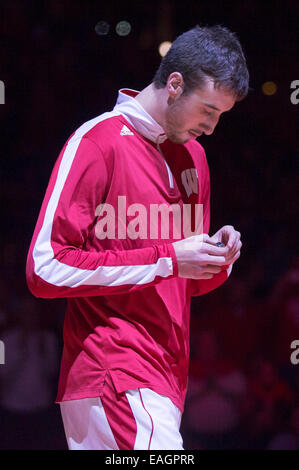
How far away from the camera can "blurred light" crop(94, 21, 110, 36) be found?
328 centimetres

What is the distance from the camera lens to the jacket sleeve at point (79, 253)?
1546 mm

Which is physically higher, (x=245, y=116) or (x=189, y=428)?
(x=245, y=116)

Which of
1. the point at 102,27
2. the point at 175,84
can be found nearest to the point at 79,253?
the point at 175,84

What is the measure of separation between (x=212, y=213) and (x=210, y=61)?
1.85 meters

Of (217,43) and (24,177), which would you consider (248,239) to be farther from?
(217,43)

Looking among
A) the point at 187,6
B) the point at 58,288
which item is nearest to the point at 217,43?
the point at 58,288

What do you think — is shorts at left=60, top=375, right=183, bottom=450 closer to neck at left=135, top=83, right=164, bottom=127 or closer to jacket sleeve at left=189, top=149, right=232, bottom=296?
jacket sleeve at left=189, top=149, right=232, bottom=296

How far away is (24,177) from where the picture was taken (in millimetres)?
3338

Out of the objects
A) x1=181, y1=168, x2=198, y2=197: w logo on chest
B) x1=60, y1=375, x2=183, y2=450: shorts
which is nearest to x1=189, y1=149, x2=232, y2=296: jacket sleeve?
x1=181, y1=168, x2=198, y2=197: w logo on chest

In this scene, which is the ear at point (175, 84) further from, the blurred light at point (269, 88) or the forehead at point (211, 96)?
the blurred light at point (269, 88)

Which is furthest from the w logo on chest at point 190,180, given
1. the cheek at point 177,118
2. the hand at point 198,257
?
the hand at point 198,257

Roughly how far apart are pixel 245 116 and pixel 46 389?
1.72 meters

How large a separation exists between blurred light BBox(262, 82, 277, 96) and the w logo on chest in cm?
177

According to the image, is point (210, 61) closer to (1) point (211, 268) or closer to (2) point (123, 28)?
(1) point (211, 268)
